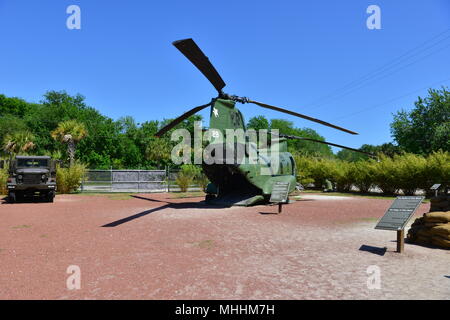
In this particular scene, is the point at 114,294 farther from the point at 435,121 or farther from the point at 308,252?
the point at 435,121

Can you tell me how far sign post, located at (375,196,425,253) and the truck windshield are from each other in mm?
15746

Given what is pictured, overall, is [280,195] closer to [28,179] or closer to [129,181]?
[28,179]

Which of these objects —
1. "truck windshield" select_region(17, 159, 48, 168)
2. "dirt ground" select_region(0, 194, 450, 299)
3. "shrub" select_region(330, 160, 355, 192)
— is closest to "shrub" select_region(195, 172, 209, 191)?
"shrub" select_region(330, 160, 355, 192)

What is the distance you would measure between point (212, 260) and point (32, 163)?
14.4 m

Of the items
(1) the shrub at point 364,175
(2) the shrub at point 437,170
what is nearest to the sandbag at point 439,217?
(2) the shrub at point 437,170

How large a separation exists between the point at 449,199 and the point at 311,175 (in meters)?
20.8

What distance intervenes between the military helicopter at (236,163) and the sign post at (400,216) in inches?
205

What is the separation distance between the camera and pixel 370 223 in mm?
9281

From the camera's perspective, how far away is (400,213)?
20.4 feet

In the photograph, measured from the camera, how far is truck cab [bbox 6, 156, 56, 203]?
14664mm

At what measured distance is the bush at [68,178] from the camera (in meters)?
19.8

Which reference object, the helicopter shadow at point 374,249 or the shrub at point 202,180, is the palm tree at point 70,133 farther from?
the helicopter shadow at point 374,249

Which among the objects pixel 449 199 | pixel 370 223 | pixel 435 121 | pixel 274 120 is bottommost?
pixel 370 223
